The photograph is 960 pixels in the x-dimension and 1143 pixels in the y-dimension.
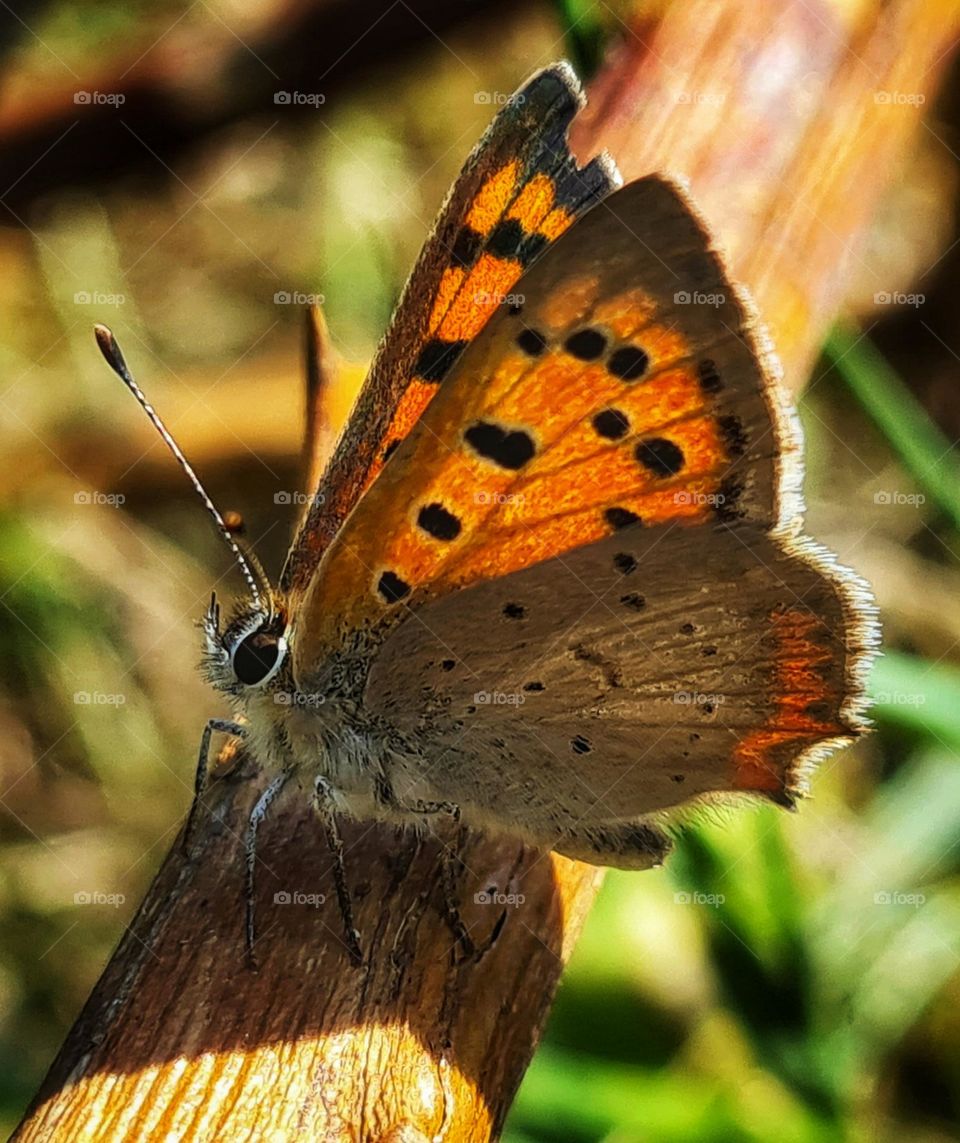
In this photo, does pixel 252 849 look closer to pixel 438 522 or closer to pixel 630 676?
pixel 438 522

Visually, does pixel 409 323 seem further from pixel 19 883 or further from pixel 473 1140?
pixel 19 883

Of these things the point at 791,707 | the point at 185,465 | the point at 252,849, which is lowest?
the point at 252,849

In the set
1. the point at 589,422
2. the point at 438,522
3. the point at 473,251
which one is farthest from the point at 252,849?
the point at 473,251

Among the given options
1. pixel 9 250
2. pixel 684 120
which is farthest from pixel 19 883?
pixel 684 120

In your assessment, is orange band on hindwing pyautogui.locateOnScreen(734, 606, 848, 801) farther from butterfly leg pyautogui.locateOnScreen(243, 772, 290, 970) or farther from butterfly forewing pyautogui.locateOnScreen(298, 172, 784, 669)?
butterfly leg pyautogui.locateOnScreen(243, 772, 290, 970)

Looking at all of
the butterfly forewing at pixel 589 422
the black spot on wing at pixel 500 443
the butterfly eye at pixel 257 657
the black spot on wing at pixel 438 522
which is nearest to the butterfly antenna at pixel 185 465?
the butterfly eye at pixel 257 657

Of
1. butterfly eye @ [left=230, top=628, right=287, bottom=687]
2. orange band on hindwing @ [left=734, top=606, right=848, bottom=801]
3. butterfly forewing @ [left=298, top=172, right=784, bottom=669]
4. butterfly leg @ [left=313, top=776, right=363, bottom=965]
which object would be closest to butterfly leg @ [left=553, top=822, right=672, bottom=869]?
orange band on hindwing @ [left=734, top=606, right=848, bottom=801]

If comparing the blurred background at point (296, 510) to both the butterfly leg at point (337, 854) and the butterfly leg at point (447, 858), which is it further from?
the butterfly leg at point (337, 854)
